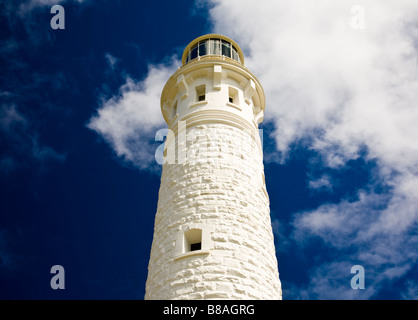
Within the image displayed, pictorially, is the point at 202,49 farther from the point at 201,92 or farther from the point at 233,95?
the point at 233,95

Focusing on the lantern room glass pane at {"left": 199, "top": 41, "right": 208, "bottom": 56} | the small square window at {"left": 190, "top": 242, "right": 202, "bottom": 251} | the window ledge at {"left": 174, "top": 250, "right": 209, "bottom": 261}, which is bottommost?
the window ledge at {"left": 174, "top": 250, "right": 209, "bottom": 261}

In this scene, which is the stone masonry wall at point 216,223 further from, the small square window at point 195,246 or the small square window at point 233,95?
the small square window at point 233,95

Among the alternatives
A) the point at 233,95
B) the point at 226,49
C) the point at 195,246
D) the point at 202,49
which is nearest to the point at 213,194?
the point at 195,246

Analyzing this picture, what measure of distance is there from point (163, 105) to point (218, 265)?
12060mm

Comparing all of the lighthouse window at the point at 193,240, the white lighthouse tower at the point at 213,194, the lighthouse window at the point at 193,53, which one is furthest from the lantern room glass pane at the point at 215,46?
the lighthouse window at the point at 193,240

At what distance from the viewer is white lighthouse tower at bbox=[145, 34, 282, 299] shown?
14339 millimetres

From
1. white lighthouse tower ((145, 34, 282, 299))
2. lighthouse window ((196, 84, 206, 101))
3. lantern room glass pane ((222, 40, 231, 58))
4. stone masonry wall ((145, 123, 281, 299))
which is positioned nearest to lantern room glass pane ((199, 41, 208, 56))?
lantern room glass pane ((222, 40, 231, 58))

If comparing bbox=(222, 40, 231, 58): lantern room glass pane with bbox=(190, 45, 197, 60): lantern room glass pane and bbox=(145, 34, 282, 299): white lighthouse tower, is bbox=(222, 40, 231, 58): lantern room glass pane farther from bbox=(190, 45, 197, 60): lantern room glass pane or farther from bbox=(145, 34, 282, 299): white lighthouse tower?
bbox=(145, 34, 282, 299): white lighthouse tower

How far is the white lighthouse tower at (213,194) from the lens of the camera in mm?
14339

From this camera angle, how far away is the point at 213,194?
16703mm

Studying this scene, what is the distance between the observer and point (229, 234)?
15.3 meters
